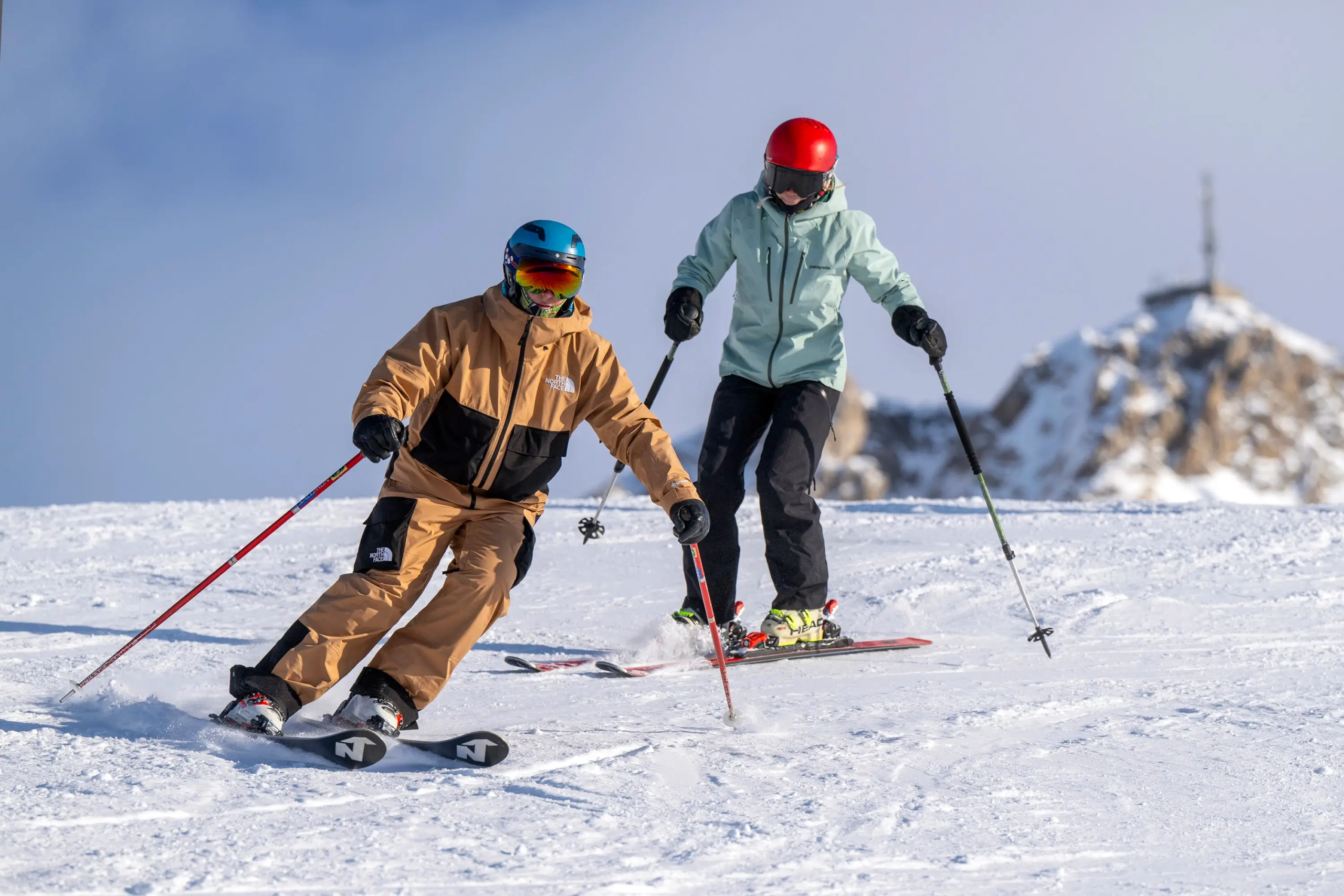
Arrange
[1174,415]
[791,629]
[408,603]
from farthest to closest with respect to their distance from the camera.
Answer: [1174,415] < [791,629] < [408,603]

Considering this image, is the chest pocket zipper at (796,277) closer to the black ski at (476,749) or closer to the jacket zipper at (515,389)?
the jacket zipper at (515,389)

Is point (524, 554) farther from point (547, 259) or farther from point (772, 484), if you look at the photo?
point (772, 484)

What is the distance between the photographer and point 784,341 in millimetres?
4668

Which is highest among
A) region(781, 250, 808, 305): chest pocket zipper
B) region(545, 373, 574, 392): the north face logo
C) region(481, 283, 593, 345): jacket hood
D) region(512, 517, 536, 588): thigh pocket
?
region(781, 250, 808, 305): chest pocket zipper

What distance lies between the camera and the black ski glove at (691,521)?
3377 millimetres

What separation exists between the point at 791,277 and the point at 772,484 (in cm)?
80

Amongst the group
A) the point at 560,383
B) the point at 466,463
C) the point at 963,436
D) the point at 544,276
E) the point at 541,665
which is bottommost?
the point at 541,665

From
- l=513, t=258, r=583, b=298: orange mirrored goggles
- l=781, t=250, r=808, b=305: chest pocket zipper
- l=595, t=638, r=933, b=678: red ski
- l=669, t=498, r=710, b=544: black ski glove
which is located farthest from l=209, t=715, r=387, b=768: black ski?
l=781, t=250, r=808, b=305: chest pocket zipper

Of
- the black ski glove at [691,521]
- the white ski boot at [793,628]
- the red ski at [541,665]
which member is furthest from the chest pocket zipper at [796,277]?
the red ski at [541,665]

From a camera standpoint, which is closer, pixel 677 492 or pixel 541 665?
pixel 677 492

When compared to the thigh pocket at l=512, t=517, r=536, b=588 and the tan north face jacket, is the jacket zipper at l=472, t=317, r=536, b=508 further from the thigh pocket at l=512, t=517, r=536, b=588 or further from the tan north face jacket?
the thigh pocket at l=512, t=517, r=536, b=588

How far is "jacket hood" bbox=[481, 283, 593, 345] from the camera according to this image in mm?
3436

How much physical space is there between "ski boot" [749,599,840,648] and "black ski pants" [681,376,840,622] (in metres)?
0.03

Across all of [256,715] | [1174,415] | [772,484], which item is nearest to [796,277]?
[772,484]
